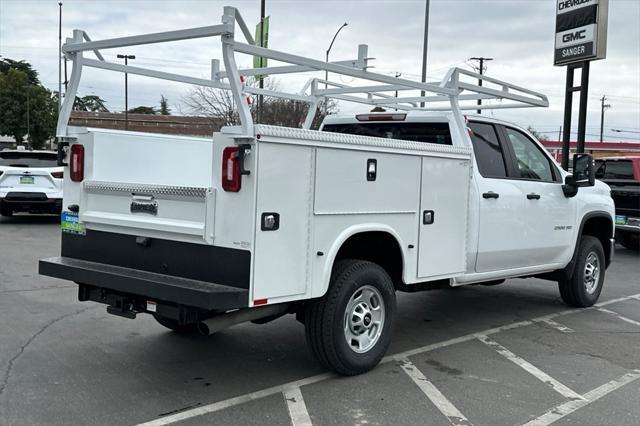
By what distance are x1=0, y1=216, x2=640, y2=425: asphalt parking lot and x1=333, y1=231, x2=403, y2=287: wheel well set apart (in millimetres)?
793

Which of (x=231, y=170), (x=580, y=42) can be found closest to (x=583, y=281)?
(x=231, y=170)

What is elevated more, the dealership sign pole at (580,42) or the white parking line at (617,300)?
the dealership sign pole at (580,42)

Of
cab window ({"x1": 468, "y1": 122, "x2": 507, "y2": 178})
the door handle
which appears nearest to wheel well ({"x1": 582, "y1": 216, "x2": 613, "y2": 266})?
cab window ({"x1": 468, "y1": 122, "x2": 507, "y2": 178})

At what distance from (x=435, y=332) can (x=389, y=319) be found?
4.90ft

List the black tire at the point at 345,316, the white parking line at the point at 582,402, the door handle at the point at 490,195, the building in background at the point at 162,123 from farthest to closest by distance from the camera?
the building in background at the point at 162,123 → the door handle at the point at 490,195 → the black tire at the point at 345,316 → the white parking line at the point at 582,402

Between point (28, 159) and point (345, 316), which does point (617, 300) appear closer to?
point (345, 316)

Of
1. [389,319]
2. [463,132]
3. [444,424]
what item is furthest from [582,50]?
[444,424]

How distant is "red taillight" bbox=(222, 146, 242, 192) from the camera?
13.4 ft

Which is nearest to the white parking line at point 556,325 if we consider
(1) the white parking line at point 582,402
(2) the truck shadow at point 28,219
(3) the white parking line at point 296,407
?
(1) the white parking line at point 582,402

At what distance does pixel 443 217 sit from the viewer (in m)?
5.59

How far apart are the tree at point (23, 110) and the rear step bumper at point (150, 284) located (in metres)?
55.4

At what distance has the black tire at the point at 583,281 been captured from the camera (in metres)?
7.61

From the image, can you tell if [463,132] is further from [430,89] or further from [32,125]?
[32,125]

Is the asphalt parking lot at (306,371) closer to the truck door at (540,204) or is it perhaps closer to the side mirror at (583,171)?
the truck door at (540,204)
